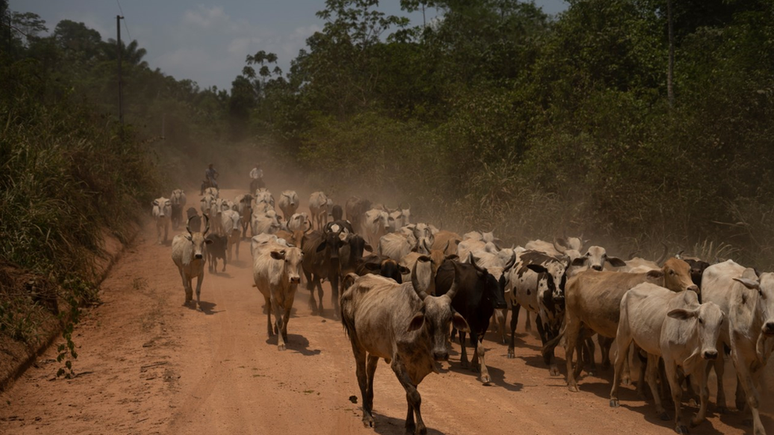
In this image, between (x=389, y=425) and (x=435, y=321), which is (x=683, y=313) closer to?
(x=435, y=321)

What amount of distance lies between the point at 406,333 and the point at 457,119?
64.3ft

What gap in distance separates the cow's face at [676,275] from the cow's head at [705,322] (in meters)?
1.77

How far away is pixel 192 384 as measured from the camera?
902cm

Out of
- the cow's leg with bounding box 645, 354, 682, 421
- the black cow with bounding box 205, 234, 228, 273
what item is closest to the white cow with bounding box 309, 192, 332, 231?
the black cow with bounding box 205, 234, 228, 273

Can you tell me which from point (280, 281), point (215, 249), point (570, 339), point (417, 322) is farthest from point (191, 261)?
point (417, 322)

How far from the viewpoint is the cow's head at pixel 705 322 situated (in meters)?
7.61

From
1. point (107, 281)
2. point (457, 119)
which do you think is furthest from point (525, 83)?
point (107, 281)

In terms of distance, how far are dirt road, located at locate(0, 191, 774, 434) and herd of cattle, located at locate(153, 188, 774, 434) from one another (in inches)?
14.5

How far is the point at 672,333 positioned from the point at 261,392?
506 cm

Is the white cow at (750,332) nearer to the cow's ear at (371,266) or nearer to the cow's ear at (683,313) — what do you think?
the cow's ear at (683,313)

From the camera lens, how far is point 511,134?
76.4 ft

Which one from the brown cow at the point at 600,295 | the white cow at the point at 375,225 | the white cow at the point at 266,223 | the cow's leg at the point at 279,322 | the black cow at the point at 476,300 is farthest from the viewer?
the white cow at the point at 375,225

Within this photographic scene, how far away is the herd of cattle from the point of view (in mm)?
6930

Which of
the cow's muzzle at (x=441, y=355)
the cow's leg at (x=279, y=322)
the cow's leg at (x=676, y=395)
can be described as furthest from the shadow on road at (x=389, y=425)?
the cow's leg at (x=279, y=322)
